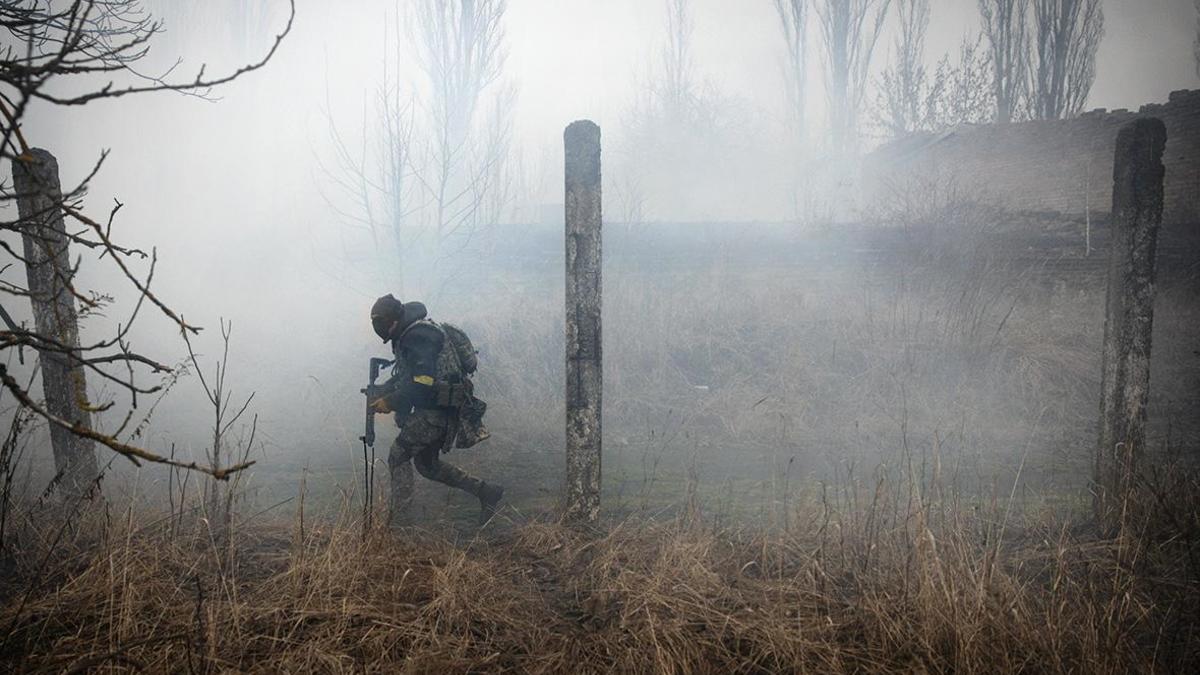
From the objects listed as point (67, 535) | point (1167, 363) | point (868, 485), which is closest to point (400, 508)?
point (67, 535)

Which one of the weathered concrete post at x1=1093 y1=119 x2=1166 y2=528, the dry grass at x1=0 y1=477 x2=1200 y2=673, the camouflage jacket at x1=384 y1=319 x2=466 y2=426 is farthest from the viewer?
the camouflage jacket at x1=384 y1=319 x2=466 y2=426

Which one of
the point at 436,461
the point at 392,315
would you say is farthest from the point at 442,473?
the point at 392,315

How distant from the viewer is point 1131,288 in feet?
13.9

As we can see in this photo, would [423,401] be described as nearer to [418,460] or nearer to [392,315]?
[418,460]

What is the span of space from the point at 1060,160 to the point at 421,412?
59.2 feet

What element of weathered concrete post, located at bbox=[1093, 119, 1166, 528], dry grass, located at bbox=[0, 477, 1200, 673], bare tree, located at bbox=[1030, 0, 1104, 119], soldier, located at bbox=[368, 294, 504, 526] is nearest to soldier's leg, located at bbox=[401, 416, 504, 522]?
soldier, located at bbox=[368, 294, 504, 526]

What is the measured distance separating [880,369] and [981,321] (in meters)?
1.55

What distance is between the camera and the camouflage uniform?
15.3 ft

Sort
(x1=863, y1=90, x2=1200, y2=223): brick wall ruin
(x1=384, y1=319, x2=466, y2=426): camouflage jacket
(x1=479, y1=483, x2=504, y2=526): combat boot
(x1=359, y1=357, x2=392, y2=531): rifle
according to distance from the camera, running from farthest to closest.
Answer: (x1=863, y1=90, x2=1200, y2=223): brick wall ruin, (x1=479, y1=483, x2=504, y2=526): combat boot, (x1=384, y1=319, x2=466, y2=426): camouflage jacket, (x1=359, y1=357, x2=392, y2=531): rifle

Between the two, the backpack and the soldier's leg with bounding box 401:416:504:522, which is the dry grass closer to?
the soldier's leg with bounding box 401:416:504:522

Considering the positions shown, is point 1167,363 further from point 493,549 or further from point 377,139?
point 377,139

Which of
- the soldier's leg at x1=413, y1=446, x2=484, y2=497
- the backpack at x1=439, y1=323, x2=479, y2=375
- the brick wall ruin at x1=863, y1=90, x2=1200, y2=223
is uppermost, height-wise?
the brick wall ruin at x1=863, y1=90, x2=1200, y2=223

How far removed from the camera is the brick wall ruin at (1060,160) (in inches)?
574

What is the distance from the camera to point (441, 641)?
9.17ft
